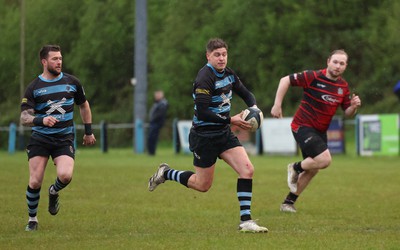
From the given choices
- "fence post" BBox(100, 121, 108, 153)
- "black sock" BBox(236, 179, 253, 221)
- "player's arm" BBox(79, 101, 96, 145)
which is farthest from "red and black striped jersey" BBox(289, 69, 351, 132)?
"fence post" BBox(100, 121, 108, 153)

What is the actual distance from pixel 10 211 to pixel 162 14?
38.5m

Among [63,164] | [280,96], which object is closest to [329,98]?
[280,96]

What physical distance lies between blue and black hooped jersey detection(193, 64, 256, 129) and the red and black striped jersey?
6.94ft

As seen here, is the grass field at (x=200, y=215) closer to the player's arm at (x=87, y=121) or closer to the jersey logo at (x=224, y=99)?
the player's arm at (x=87, y=121)

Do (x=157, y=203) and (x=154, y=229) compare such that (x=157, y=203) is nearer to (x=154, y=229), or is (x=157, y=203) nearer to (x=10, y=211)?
(x=10, y=211)

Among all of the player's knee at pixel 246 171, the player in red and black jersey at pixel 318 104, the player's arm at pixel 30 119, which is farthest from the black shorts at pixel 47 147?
the player in red and black jersey at pixel 318 104

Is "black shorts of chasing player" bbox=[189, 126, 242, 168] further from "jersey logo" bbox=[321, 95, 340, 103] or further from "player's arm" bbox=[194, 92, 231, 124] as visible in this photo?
"jersey logo" bbox=[321, 95, 340, 103]

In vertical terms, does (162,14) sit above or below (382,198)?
above

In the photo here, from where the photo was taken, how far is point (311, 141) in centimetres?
1205

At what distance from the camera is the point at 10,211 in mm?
12305

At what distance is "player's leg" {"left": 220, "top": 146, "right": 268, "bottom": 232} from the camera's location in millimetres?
9688

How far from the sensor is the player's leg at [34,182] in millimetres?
10289

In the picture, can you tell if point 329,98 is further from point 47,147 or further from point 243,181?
point 47,147

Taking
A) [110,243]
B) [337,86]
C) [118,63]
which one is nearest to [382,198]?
[337,86]
